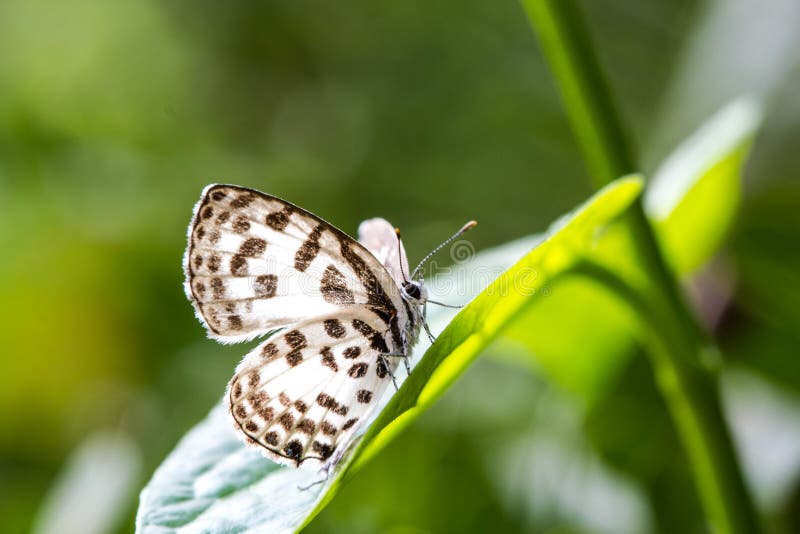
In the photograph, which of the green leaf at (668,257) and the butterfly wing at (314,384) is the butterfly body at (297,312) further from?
the green leaf at (668,257)

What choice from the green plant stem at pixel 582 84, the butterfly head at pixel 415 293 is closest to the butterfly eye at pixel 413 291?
the butterfly head at pixel 415 293

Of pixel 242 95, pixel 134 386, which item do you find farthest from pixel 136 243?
pixel 242 95

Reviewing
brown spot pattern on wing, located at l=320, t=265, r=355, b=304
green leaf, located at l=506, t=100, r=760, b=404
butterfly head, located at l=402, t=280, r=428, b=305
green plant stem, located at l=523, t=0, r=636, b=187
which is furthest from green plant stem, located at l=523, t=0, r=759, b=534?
brown spot pattern on wing, located at l=320, t=265, r=355, b=304

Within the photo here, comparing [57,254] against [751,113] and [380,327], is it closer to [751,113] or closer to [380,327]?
[380,327]

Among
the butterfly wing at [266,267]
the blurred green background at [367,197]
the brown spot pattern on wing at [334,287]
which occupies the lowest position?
the blurred green background at [367,197]

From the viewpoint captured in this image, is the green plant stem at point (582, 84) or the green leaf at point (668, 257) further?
the green leaf at point (668, 257)

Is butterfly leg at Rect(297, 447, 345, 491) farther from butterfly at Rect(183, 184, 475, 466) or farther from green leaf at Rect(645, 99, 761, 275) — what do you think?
green leaf at Rect(645, 99, 761, 275)

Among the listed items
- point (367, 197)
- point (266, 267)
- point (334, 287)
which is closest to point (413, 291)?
point (334, 287)
